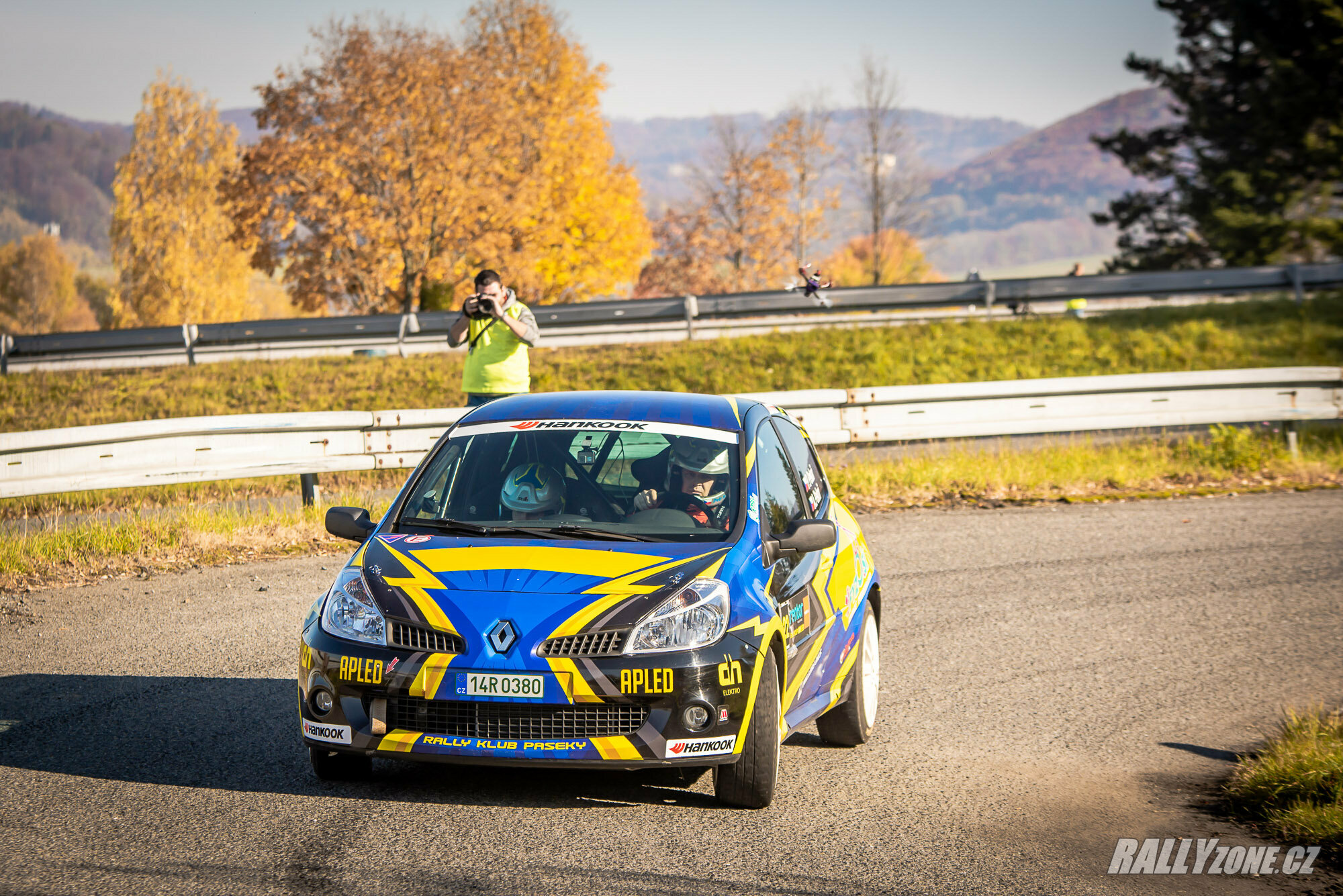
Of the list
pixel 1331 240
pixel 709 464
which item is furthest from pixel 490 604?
pixel 1331 240

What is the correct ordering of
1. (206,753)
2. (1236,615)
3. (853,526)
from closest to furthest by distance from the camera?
1. (206,753)
2. (853,526)
3. (1236,615)

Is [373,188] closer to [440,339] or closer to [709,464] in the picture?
[440,339]

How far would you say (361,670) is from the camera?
14.3 feet

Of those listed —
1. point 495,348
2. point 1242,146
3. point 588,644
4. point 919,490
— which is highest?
point 1242,146

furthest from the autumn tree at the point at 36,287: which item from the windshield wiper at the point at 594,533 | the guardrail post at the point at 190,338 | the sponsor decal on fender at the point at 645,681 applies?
the sponsor decal on fender at the point at 645,681

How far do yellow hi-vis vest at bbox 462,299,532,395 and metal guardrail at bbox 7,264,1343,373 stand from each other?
14.2 meters

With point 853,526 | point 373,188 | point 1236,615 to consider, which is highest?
point 373,188

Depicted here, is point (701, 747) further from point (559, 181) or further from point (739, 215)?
point (739, 215)

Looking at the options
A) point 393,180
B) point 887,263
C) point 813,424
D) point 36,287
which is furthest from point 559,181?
point 36,287

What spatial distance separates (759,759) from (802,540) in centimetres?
90

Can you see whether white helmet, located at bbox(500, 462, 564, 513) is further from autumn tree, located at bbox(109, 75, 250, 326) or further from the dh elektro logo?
autumn tree, located at bbox(109, 75, 250, 326)

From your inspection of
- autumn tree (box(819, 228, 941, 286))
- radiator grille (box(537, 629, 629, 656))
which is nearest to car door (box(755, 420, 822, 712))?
radiator grille (box(537, 629, 629, 656))

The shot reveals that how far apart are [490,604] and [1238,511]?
929 centimetres

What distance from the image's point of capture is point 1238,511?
37.8 feet
